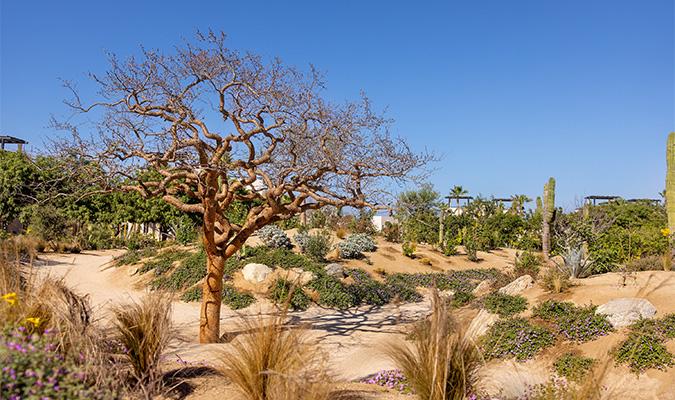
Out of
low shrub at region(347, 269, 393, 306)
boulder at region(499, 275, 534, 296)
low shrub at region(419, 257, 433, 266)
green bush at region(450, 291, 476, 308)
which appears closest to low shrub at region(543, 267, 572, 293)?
boulder at region(499, 275, 534, 296)

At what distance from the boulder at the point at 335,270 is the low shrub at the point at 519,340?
6.28 metres

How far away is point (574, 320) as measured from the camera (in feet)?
24.4

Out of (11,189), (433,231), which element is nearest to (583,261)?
(433,231)

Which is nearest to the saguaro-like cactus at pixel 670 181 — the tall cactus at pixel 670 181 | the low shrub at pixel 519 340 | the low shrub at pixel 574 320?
the tall cactus at pixel 670 181

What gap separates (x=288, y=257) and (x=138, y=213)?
12230mm

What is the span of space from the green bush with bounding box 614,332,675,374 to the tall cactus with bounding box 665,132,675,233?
9242 mm

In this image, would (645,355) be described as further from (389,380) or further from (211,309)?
(211,309)

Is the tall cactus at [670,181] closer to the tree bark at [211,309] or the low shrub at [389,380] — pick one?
the low shrub at [389,380]

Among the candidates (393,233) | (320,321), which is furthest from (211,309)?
(393,233)

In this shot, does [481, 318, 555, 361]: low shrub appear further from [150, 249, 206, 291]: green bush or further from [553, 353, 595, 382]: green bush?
[150, 249, 206, 291]: green bush

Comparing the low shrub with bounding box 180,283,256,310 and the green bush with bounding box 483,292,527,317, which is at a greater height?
the green bush with bounding box 483,292,527,317

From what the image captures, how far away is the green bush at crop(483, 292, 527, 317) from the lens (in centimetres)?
831

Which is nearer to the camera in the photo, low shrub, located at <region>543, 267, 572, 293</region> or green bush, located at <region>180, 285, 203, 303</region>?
low shrub, located at <region>543, 267, 572, 293</region>

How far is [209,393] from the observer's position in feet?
13.1
